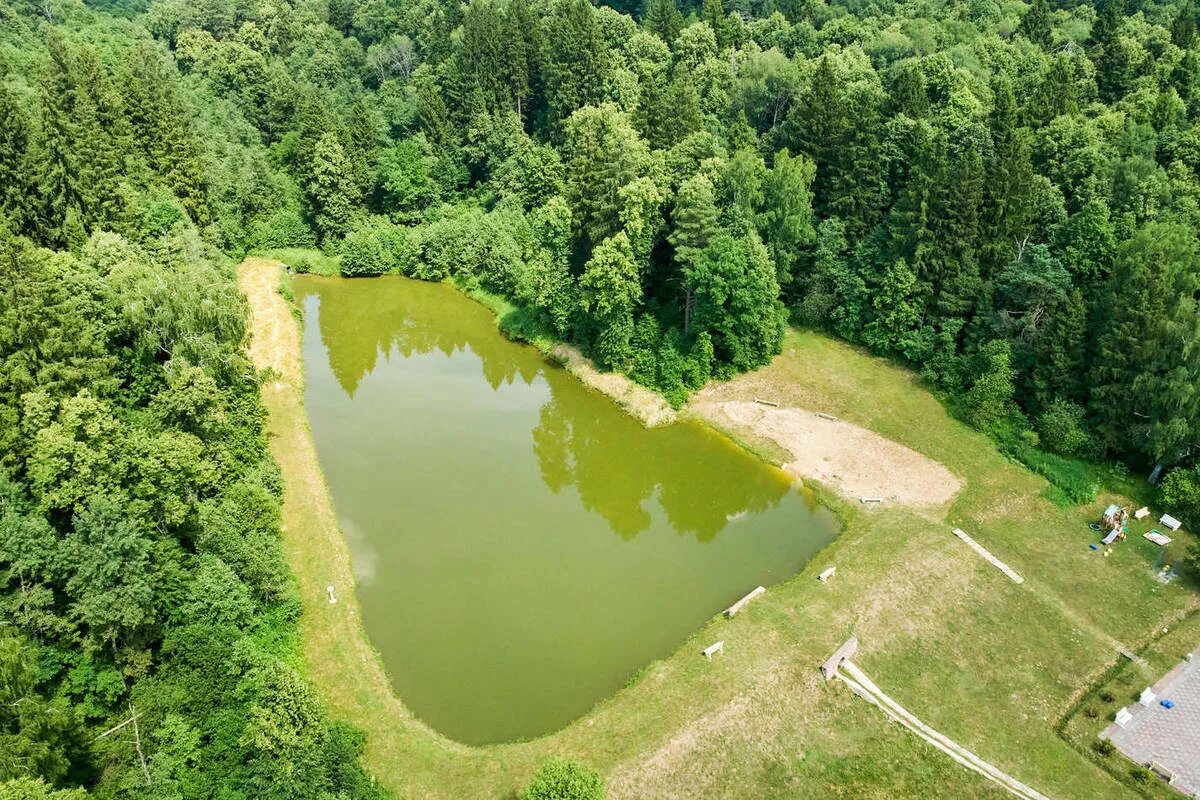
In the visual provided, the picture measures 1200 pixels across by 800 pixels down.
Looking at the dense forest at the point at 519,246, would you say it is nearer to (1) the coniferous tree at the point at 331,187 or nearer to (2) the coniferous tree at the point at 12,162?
(2) the coniferous tree at the point at 12,162

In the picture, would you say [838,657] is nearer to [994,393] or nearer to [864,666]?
[864,666]

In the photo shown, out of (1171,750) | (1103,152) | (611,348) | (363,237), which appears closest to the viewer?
(1171,750)

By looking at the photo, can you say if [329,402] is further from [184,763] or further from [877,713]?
[877,713]

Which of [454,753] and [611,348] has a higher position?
[611,348]

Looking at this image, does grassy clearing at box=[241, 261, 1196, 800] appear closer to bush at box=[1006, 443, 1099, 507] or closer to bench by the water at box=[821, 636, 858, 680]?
bench by the water at box=[821, 636, 858, 680]

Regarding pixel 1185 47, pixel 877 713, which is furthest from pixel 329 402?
pixel 1185 47

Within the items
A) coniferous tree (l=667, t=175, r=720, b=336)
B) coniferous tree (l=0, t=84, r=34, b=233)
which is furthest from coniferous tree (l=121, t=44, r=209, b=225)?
coniferous tree (l=667, t=175, r=720, b=336)

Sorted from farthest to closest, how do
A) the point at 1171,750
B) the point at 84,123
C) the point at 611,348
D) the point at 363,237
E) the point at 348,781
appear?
the point at 363,237
the point at 84,123
the point at 611,348
the point at 1171,750
the point at 348,781
